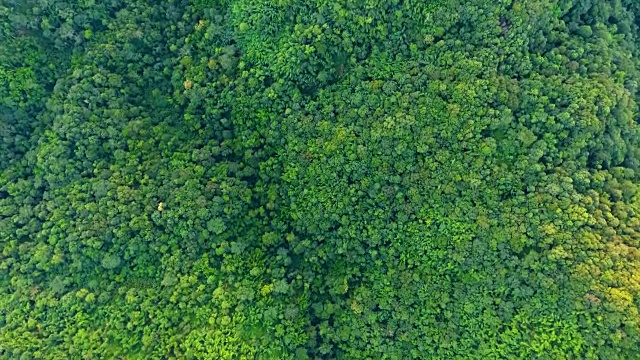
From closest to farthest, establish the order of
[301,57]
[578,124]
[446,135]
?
[578,124] → [446,135] → [301,57]

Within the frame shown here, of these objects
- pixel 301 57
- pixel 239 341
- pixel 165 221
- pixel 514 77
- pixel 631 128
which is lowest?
pixel 239 341

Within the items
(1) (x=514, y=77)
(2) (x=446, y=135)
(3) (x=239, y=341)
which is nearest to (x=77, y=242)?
(3) (x=239, y=341)

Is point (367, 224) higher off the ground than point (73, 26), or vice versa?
point (73, 26)

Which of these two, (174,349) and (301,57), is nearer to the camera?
(174,349)

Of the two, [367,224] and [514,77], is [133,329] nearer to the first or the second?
[367,224]

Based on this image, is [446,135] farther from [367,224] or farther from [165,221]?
[165,221]

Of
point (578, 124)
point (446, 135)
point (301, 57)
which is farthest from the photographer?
point (301, 57)
